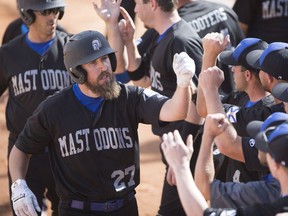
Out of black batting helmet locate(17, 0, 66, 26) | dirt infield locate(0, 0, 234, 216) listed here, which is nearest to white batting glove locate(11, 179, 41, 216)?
black batting helmet locate(17, 0, 66, 26)

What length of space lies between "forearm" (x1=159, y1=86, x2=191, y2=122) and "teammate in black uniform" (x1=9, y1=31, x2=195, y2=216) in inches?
4.2

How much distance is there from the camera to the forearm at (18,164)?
5379 mm

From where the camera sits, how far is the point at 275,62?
518 cm

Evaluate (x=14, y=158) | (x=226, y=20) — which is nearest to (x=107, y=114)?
(x=14, y=158)

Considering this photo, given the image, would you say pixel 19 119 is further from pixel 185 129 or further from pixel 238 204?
pixel 238 204

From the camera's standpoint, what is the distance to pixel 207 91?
15.9ft

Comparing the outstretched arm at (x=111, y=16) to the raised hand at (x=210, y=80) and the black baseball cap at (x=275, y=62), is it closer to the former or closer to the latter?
the black baseball cap at (x=275, y=62)

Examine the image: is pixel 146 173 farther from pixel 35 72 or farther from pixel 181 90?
pixel 181 90

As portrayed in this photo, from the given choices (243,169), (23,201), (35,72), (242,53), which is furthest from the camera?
(35,72)

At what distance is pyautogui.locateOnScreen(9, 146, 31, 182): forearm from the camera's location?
5379 millimetres

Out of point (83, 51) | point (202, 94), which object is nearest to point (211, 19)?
point (202, 94)

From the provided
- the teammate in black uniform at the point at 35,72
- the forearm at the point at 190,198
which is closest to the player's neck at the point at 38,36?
the teammate in black uniform at the point at 35,72

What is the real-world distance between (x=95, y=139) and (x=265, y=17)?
3.30 m

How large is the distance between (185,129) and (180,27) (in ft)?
3.07
